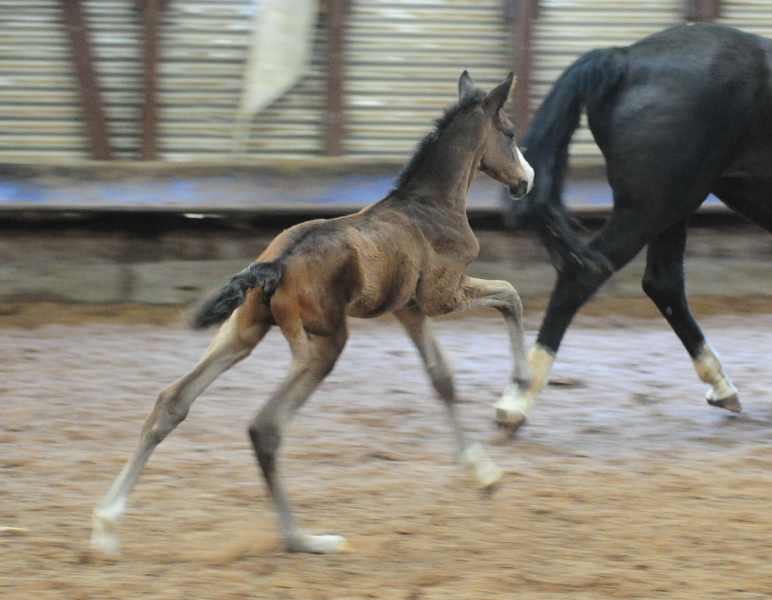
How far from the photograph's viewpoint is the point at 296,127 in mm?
8031

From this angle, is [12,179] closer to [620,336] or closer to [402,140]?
[402,140]

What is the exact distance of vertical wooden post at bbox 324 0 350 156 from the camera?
7906 mm

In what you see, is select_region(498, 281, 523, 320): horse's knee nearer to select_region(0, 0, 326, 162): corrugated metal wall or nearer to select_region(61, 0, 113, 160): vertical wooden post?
select_region(0, 0, 326, 162): corrugated metal wall

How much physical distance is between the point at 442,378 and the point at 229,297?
3.73ft

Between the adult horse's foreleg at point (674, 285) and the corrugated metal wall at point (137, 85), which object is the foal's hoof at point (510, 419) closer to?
the adult horse's foreleg at point (674, 285)

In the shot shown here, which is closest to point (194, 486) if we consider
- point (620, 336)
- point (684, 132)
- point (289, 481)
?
point (289, 481)

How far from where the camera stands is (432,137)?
11.7 ft

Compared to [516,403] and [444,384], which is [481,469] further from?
[516,403]

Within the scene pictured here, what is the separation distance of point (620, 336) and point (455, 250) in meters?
3.67

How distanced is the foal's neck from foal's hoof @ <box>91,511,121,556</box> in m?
1.58

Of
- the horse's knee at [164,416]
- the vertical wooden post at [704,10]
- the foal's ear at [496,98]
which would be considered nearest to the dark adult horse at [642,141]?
the foal's ear at [496,98]

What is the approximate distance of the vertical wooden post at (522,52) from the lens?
7.99 meters

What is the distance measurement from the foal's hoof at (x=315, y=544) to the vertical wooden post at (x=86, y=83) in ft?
18.7

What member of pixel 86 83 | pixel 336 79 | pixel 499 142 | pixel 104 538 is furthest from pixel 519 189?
pixel 86 83
